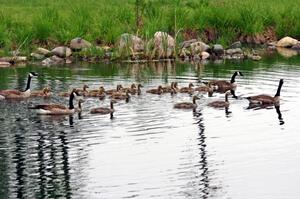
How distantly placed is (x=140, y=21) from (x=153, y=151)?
1074 inches

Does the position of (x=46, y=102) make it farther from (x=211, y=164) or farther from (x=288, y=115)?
(x=211, y=164)

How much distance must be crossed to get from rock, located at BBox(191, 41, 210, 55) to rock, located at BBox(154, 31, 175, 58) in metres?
1.86

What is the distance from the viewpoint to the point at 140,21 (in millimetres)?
53594

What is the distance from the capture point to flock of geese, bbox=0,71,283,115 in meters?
33.4

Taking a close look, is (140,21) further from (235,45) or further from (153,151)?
(153,151)

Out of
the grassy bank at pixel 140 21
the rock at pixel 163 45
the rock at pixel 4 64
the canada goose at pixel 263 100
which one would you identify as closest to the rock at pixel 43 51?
the grassy bank at pixel 140 21

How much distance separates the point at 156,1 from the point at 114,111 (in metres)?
29.8

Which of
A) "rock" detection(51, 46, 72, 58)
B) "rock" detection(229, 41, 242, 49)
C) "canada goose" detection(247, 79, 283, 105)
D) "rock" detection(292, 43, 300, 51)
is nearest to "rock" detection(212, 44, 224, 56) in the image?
"rock" detection(229, 41, 242, 49)

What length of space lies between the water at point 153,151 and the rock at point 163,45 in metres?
10.9

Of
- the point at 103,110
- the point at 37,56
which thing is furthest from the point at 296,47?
the point at 103,110

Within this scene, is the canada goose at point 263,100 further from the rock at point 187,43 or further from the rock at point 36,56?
the rock at point 36,56

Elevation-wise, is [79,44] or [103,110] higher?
[79,44]

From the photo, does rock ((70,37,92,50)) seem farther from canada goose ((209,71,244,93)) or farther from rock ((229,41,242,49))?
canada goose ((209,71,244,93))

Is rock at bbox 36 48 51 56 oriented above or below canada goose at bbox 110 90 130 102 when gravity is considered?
above
